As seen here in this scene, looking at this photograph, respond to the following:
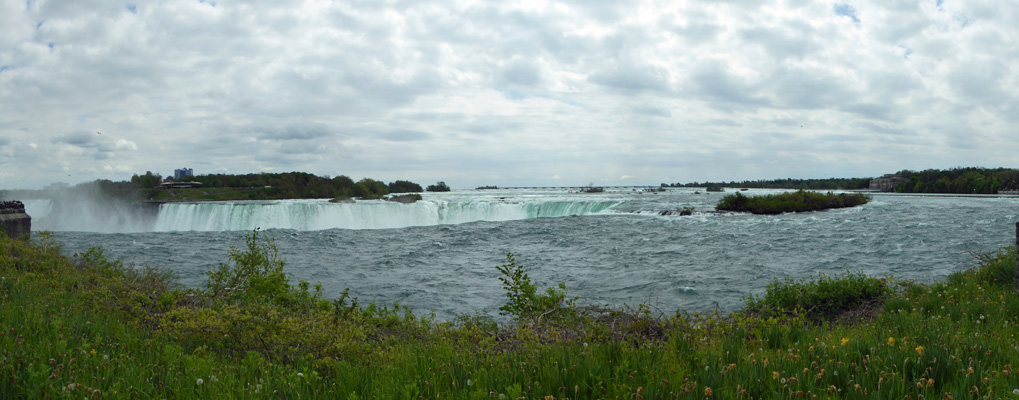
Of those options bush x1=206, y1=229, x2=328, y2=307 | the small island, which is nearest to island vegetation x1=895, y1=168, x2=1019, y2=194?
the small island

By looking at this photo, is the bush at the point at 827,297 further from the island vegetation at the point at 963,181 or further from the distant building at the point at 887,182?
the distant building at the point at 887,182

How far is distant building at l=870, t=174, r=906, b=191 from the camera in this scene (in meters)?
99.1

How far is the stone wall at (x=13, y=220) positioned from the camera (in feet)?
48.8

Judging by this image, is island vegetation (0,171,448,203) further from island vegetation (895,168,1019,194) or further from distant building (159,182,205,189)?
island vegetation (895,168,1019,194)

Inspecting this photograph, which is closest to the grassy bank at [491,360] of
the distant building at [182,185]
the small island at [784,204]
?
the small island at [784,204]

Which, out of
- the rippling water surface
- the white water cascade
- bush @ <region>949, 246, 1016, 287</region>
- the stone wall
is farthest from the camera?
the white water cascade

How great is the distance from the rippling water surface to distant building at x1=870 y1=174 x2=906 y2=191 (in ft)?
263

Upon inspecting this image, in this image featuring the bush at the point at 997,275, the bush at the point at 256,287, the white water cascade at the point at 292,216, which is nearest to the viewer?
the bush at the point at 997,275

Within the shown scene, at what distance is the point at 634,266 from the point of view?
16812mm

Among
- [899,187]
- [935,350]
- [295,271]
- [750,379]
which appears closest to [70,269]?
[295,271]

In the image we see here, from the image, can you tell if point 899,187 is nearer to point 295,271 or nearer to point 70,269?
point 295,271

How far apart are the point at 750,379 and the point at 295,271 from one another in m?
15.9

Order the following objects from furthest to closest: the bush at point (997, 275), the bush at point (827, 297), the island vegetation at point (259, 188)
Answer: the island vegetation at point (259, 188), the bush at point (827, 297), the bush at point (997, 275)

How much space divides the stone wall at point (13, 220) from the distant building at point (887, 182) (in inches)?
4587
